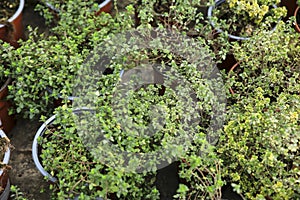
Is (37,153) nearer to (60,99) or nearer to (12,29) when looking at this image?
(60,99)

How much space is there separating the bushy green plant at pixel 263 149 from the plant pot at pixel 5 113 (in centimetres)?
158

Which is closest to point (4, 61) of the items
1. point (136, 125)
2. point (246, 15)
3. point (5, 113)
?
point (5, 113)

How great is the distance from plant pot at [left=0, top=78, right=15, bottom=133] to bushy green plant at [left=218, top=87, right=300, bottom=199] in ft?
5.19

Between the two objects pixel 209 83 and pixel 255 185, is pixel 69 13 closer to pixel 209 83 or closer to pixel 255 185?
pixel 209 83

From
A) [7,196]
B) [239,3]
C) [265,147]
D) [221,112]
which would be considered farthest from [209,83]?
[7,196]

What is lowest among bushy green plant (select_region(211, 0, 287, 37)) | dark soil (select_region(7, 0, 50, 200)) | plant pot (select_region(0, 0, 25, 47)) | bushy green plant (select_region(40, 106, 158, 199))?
dark soil (select_region(7, 0, 50, 200))

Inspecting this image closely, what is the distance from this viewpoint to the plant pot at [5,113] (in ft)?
11.1

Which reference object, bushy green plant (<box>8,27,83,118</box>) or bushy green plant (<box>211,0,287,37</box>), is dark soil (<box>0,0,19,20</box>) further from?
bushy green plant (<box>211,0,287,37</box>)

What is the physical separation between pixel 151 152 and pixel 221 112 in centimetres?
59

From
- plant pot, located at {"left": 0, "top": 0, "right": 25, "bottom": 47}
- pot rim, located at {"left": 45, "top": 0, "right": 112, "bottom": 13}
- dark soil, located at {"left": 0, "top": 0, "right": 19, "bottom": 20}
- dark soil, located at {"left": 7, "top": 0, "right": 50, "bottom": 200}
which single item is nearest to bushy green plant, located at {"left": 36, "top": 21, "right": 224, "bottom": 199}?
dark soil, located at {"left": 7, "top": 0, "right": 50, "bottom": 200}

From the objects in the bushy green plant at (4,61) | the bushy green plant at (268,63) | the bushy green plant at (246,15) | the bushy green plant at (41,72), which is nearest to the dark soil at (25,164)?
the bushy green plant at (41,72)

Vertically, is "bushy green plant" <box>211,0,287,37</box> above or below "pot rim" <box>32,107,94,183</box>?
above

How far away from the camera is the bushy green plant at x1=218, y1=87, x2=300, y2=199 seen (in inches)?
107

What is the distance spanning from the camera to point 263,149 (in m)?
2.87
